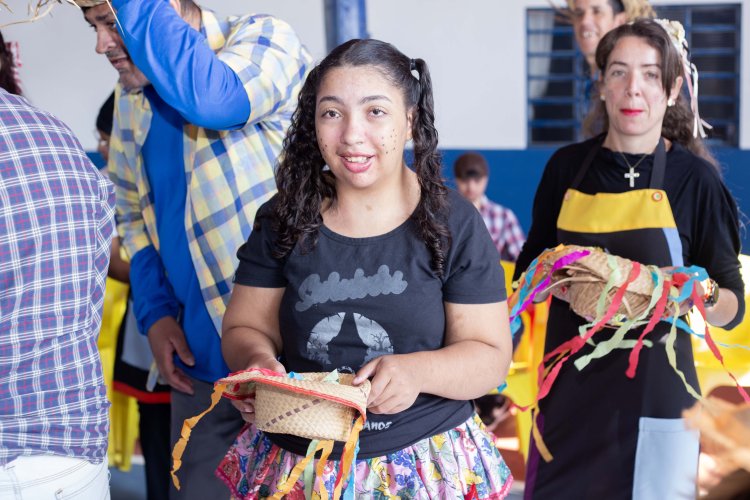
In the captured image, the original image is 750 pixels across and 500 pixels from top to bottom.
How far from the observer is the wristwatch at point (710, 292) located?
227 cm

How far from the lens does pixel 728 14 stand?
543 cm

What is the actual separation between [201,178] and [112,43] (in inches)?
15.5

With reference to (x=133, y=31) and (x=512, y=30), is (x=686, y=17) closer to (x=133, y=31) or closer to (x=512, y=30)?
(x=512, y=30)

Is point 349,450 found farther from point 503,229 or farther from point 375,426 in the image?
point 503,229

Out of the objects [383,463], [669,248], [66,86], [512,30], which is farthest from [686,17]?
[383,463]

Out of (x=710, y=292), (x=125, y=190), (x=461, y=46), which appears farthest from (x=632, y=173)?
(x=461, y=46)

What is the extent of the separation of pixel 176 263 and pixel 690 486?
144cm

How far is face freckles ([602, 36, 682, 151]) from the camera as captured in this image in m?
2.46

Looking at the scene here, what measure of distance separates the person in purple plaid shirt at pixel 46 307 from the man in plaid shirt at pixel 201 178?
515mm

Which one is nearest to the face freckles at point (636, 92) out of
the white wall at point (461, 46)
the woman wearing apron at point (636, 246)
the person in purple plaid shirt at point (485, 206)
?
the woman wearing apron at point (636, 246)

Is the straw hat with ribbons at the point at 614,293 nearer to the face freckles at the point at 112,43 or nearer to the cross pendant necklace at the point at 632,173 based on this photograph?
the cross pendant necklace at the point at 632,173

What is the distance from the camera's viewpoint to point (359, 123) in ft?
5.54

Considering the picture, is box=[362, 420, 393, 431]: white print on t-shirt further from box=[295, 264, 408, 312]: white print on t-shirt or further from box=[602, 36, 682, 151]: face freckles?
box=[602, 36, 682, 151]: face freckles

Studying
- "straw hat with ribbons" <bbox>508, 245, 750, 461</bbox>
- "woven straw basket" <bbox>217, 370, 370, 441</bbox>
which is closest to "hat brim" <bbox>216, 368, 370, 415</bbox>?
"woven straw basket" <bbox>217, 370, 370, 441</bbox>
